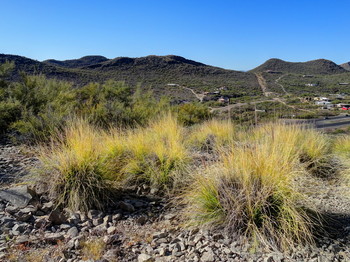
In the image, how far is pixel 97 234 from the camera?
2.78 metres

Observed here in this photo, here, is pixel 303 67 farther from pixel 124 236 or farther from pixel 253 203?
pixel 124 236

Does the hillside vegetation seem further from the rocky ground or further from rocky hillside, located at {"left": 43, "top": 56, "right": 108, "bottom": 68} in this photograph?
the rocky ground

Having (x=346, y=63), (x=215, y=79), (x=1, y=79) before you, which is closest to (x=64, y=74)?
(x=1, y=79)

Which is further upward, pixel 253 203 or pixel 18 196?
pixel 253 203

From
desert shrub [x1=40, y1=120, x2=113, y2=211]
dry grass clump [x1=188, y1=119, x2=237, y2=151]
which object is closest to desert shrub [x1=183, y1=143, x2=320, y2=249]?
desert shrub [x1=40, y1=120, x2=113, y2=211]

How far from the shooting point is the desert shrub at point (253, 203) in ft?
8.39

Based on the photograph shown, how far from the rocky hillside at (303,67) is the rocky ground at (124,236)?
6751cm

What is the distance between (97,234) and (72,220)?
0.39 metres

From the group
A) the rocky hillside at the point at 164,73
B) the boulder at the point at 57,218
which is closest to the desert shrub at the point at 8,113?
the boulder at the point at 57,218

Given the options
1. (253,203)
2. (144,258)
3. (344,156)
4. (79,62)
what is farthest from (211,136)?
(79,62)

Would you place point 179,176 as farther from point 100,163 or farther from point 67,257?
point 67,257

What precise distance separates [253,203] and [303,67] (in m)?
72.8

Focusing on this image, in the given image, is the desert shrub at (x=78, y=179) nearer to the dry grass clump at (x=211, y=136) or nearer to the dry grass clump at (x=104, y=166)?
the dry grass clump at (x=104, y=166)

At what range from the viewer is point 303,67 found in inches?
2621
